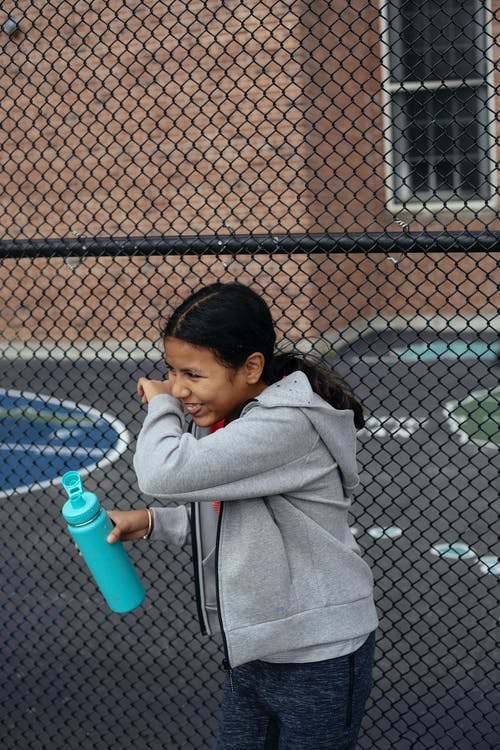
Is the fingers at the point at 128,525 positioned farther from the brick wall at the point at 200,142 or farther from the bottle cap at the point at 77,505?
the brick wall at the point at 200,142

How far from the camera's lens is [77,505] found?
75.3 inches

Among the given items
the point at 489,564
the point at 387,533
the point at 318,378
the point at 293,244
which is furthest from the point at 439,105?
the point at 318,378

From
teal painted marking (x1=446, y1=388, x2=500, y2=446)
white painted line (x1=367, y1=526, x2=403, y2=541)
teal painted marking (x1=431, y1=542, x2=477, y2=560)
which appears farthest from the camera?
teal painted marking (x1=446, y1=388, x2=500, y2=446)

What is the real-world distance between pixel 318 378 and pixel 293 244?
61 centimetres

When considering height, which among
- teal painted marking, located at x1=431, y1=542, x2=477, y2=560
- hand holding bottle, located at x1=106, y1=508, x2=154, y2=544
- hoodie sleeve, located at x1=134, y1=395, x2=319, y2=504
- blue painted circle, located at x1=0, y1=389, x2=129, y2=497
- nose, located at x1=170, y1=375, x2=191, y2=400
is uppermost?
nose, located at x1=170, y1=375, x2=191, y2=400

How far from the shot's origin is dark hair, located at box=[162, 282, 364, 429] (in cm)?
183

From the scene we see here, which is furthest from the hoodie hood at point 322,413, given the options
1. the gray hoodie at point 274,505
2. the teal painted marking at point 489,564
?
the teal painted marking at point 489,564

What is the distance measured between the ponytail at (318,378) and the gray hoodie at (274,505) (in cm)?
6

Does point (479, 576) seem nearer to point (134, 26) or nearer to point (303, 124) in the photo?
point (303, 124)

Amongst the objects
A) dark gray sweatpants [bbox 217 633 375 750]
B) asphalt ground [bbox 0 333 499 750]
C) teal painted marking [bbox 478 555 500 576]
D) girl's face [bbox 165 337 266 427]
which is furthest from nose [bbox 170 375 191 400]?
teal painted marking [bbox 478 555 500 576]

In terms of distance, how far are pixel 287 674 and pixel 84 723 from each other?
1627mm

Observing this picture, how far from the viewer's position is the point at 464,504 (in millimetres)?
5988

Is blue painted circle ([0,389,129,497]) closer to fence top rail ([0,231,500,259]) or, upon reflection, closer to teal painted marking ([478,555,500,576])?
teal painted marking ([478,555,500,576])

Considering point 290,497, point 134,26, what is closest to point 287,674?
point 290,497
